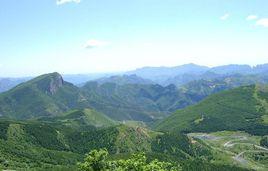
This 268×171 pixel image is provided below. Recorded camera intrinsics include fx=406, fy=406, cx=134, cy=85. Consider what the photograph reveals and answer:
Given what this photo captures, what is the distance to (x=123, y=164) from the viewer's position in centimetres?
8075

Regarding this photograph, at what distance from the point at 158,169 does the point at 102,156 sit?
17.0 meters

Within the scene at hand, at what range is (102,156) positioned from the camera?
89938 millimetres

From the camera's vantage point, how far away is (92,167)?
8962 centimetres

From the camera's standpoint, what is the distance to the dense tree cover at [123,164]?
77875 mm

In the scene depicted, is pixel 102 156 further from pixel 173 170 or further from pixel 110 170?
pixel 173 170

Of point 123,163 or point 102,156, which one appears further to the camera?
point 102,156

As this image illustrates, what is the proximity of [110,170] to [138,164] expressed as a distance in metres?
9.45

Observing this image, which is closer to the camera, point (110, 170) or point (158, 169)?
point (158, 169)

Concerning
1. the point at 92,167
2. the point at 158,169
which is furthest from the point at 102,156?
the point at 158,169

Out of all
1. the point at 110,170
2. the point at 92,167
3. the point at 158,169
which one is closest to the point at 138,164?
the point at 158,169

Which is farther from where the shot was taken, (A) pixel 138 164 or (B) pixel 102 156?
(B) pixel 102 156

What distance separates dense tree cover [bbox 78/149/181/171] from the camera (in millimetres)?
77875

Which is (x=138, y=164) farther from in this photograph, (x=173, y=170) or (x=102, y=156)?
(x=102, y=156)

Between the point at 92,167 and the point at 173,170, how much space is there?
19.2 metres
